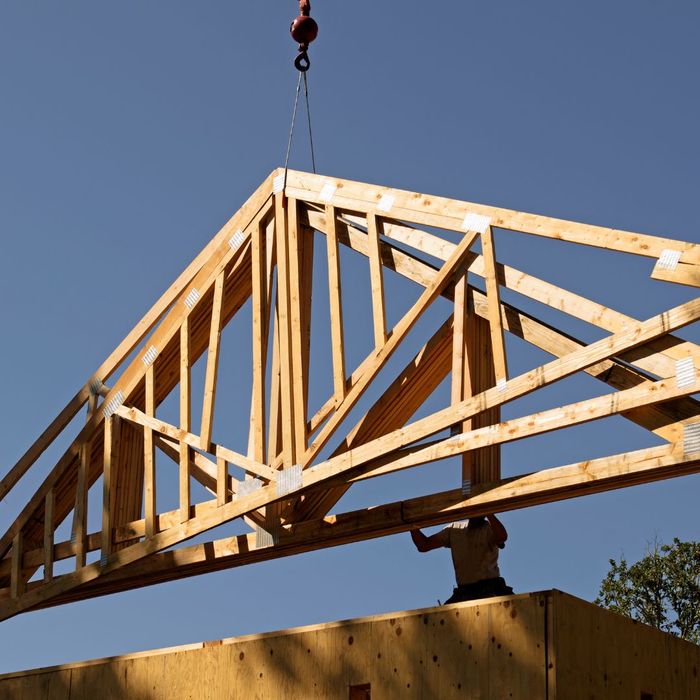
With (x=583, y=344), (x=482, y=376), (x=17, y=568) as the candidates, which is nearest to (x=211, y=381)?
(x=482, y=376)

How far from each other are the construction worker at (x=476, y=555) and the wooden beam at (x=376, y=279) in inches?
72.4

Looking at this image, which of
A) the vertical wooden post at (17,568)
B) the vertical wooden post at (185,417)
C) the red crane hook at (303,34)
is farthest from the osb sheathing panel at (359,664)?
the red crane hook at (303,34)

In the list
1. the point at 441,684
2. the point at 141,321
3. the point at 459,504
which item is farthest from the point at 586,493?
the point at 141,321

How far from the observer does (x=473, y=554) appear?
38.9 ft

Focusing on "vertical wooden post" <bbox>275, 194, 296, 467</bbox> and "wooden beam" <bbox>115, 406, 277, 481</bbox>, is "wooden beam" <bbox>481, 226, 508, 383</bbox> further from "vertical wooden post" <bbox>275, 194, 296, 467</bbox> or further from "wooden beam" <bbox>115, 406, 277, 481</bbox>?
"wooden beam" <bbox>115, 406, 277, 481</bbox>

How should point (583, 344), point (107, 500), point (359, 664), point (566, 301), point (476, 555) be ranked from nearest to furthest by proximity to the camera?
1. point (359, 664)
2. point (566, 301)
3. point (583, 344)
4. point (476, 555)
5. point (107, 500)

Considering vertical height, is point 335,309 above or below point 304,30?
below

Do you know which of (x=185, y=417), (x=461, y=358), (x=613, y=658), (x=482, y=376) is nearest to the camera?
(x=613, y=658)

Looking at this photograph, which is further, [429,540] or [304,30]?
[304,30]

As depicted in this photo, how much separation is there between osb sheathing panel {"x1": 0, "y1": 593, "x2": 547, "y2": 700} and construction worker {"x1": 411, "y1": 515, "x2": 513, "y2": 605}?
2313mm

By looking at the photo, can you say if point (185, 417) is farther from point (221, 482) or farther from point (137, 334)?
point (137, 334)

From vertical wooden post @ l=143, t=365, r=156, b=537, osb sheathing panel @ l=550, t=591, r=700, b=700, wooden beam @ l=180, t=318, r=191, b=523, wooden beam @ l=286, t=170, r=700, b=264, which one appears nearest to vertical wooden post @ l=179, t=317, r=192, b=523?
wooden beam @ l=180, t=318, r=191, b=523

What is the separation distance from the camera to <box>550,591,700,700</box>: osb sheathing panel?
833 centimetres

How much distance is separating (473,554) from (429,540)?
25.3 inches
